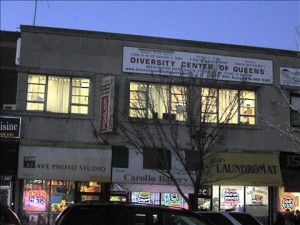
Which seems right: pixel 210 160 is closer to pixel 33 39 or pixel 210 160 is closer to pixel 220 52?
pixel 220 52

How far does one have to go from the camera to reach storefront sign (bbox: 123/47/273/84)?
20828 mm

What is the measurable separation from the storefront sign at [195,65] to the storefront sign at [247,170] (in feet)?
11.0

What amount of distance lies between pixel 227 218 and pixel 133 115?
374 inches

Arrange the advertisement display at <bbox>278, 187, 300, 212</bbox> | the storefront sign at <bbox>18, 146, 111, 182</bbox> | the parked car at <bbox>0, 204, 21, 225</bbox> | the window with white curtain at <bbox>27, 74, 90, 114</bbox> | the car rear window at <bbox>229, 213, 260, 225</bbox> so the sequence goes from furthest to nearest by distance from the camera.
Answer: the advertisement display at <bbox>278, 187, 300, 212</bbox> < the window with white curtain at <bbox>27, 74, 90, 114</bbox> < the storefront sign at <bbox>18, 146, 111, 182</bbox> < the car rear window at <bbox>229, 213, 260, 225</bbox> < the parked car at <bbox>0, 204, 21, 225</bbox>

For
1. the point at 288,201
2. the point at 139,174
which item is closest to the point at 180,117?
the point at 139,174

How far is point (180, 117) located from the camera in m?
21.0

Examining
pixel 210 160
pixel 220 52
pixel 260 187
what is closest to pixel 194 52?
pixel 220 52

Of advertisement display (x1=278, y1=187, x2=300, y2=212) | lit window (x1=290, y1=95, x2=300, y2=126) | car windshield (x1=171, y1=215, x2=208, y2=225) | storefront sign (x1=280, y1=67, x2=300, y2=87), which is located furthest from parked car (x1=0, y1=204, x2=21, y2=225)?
lit window (x1=290, y1=95, x2=300, y2=126)

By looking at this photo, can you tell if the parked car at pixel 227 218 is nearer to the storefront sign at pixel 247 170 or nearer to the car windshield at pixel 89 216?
the car windshield at pixel 89 216

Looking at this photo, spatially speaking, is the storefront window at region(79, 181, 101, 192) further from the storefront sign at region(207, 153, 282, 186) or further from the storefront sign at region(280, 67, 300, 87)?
the storefront sign at region(280, 67, 300, 87)

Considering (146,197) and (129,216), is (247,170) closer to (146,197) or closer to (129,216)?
(146,197)

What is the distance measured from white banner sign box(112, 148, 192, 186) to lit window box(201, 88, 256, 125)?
96.3 inches

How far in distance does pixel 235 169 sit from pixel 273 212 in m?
2.93

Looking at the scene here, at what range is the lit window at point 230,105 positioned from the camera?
2017 cm
